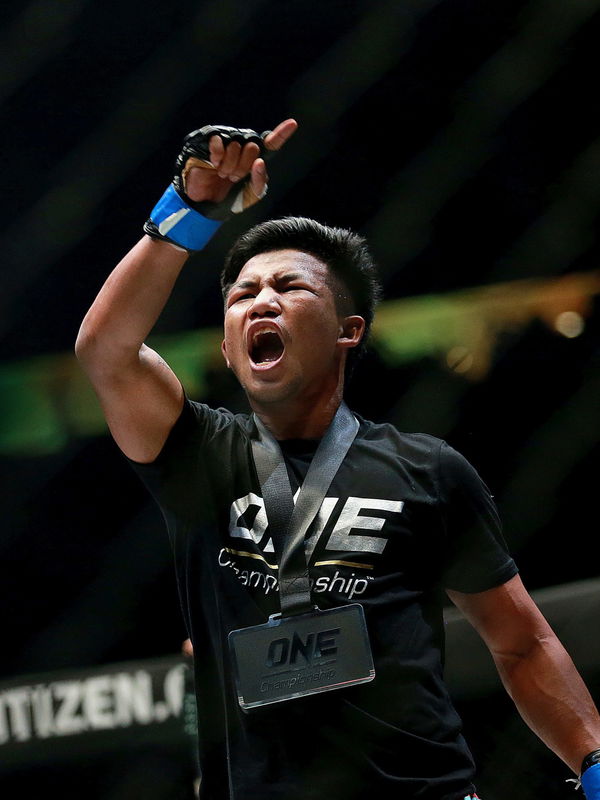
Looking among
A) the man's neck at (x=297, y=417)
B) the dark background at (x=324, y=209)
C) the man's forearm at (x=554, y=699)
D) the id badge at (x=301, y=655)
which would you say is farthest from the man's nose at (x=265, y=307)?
the dark background at (x=324, y=209)

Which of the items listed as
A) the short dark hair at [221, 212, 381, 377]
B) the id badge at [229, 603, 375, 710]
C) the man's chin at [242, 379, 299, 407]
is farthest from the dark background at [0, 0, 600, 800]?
the id badge at [229, 603, 375, 710]

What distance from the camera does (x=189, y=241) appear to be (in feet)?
3.82

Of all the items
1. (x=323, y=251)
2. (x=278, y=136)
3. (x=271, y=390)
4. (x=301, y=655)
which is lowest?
(x=301, y=655)

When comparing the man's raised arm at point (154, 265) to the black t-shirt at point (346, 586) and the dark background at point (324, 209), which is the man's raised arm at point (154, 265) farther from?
the dark background at point (324, 209)

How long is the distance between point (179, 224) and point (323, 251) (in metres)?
0.35

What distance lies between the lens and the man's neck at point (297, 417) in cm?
135

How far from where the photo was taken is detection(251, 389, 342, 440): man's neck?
1347 millimetres

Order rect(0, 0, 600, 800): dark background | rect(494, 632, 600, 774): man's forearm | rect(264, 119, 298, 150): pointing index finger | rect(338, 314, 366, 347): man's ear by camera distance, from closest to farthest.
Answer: rect(264, 119, 298, 150): pointing index finger, rect(494, 632, 600, 774): man's forearm, rect(338, 314, 366, 347): man's ear, rect(0, 0, 600, 800): dark background

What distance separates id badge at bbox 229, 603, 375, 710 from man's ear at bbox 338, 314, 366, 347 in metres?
0.44

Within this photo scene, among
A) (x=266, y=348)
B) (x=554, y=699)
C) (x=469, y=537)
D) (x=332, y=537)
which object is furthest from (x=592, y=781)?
(x=266, y=348)

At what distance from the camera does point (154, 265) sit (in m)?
1.17

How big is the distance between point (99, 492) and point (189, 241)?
6.38 ft

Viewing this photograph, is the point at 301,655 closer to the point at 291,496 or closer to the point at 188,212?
the point at 291,496

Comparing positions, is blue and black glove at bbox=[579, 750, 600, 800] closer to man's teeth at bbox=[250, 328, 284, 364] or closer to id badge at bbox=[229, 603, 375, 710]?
id badge at bbox=[229, 603, 375, 710]
